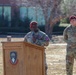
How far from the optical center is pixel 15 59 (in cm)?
757

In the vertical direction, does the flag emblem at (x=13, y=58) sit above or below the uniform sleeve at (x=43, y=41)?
below

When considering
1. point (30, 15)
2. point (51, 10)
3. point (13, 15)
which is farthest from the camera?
point (30, 15)

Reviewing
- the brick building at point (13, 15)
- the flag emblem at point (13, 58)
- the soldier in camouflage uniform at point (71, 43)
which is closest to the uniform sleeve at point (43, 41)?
the soldier in camouflage uniform at point (71, 43)

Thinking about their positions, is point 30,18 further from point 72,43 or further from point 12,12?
point 72,43

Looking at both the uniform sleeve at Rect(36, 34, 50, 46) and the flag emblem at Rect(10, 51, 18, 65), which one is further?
the uniform sleeve at Rect(36, 34, 50, 46)

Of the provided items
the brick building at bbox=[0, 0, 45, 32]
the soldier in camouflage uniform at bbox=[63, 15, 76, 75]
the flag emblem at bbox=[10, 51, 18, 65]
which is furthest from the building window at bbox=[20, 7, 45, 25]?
the flag emblem at bbox=[10, 51, 18, 65]

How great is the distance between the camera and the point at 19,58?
296 inches

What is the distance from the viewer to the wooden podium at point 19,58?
7.48 m

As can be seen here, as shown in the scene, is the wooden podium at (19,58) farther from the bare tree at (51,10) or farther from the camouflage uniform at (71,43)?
the bare tree at (51,10)

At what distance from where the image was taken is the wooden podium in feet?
24.6

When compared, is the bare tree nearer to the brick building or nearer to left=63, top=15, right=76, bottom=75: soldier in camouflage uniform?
the brick building

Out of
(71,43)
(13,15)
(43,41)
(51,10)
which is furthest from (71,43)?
(13,15)

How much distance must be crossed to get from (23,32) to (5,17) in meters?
4.77

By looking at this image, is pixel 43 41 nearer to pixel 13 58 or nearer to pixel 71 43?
pixel 71 43
